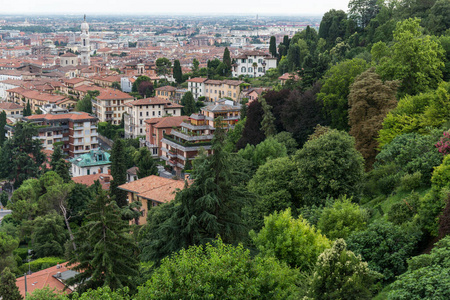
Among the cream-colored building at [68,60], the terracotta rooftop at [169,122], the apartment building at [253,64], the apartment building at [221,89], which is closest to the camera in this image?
the terracotta rooftop at [169,122]

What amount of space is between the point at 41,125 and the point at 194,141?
72.9 ft

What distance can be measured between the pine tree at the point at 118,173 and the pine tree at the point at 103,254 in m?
20.5

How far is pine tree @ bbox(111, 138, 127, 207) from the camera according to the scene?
1419 inches

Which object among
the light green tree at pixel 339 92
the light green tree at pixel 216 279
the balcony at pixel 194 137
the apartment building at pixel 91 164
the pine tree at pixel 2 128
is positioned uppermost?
the light green tree at pixel 339 92

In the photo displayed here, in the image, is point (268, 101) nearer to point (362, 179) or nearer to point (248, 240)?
point (362, 179)

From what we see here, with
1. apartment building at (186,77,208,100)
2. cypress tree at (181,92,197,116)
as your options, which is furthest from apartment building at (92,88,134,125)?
cypress tree at (181,92,197,116)

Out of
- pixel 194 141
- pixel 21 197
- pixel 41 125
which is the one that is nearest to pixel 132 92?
pixel 41 125

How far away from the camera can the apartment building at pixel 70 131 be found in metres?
60.5

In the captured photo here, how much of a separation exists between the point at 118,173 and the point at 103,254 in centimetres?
2333

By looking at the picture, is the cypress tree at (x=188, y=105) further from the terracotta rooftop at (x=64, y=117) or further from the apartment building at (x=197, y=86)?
the terracotta rooftop at (x=64, y=117)

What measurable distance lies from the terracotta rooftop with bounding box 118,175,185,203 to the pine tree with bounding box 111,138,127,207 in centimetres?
88

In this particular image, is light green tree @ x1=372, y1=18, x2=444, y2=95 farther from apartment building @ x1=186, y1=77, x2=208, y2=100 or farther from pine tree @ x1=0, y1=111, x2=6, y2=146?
apartment building @ x1=186, y1=77, x2=208, y2=100

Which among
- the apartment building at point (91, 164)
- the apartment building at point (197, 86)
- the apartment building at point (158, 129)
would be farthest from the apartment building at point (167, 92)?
the apartment building at point (91, 164)

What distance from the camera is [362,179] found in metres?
21.7
